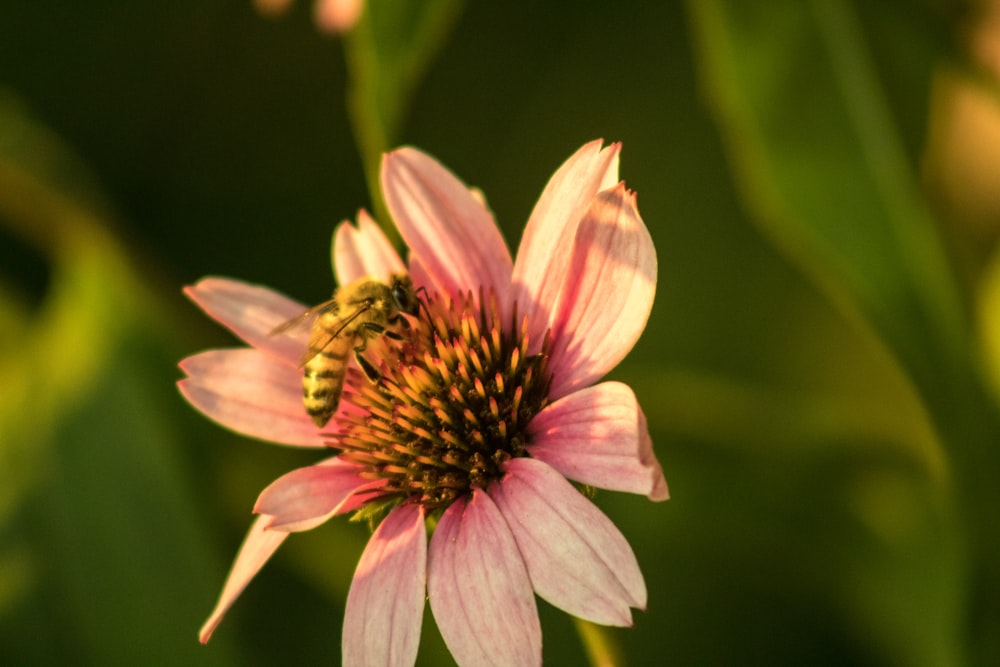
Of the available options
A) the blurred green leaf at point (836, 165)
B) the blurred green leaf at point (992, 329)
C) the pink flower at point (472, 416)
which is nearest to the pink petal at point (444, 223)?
the pink flower at point (472, 416)

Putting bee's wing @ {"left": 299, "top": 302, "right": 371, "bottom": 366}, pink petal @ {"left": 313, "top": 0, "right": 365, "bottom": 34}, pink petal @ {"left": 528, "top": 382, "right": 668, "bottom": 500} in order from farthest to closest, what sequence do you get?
pink petal @ {"left": 313, "top": 0, "right": 365, "bottom": 34}, bee's wing @ {"left": 299, "top": 302, "right": 371, "bottom": 366}, pink petal @ {"left": 528, "top": 382, "right": 668, "bottom": 500}

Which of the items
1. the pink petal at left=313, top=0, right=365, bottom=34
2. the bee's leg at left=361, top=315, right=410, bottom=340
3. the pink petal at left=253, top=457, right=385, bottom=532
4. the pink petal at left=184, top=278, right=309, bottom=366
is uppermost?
the pink petal at left=313, top=0, right=365, bottom=34

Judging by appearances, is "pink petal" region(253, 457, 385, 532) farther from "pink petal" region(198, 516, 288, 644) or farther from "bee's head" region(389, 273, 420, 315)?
"bee's head" region(389, 273, 420, 315)

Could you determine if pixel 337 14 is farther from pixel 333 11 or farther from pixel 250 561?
pixel 250 561

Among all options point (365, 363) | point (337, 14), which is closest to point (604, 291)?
point (365, 363)

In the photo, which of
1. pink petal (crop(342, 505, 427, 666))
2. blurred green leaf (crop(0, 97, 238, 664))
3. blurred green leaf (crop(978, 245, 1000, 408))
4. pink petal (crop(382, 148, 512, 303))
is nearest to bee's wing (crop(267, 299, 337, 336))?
pink petal (crop(382, 148, 512, 303))

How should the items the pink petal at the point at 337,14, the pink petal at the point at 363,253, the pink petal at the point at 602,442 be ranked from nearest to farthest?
the pink petal at the point at 602,442, the pink petal at the point at 363,253, the pink petal at the point at 337,14

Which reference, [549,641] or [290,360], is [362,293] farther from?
[549,641]

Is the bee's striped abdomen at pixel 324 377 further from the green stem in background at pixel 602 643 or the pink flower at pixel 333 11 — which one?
the pink flower at pixel 333 11

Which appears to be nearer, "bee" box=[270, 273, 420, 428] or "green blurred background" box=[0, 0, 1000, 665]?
"bee" box=[270, 273, 420, 428]
